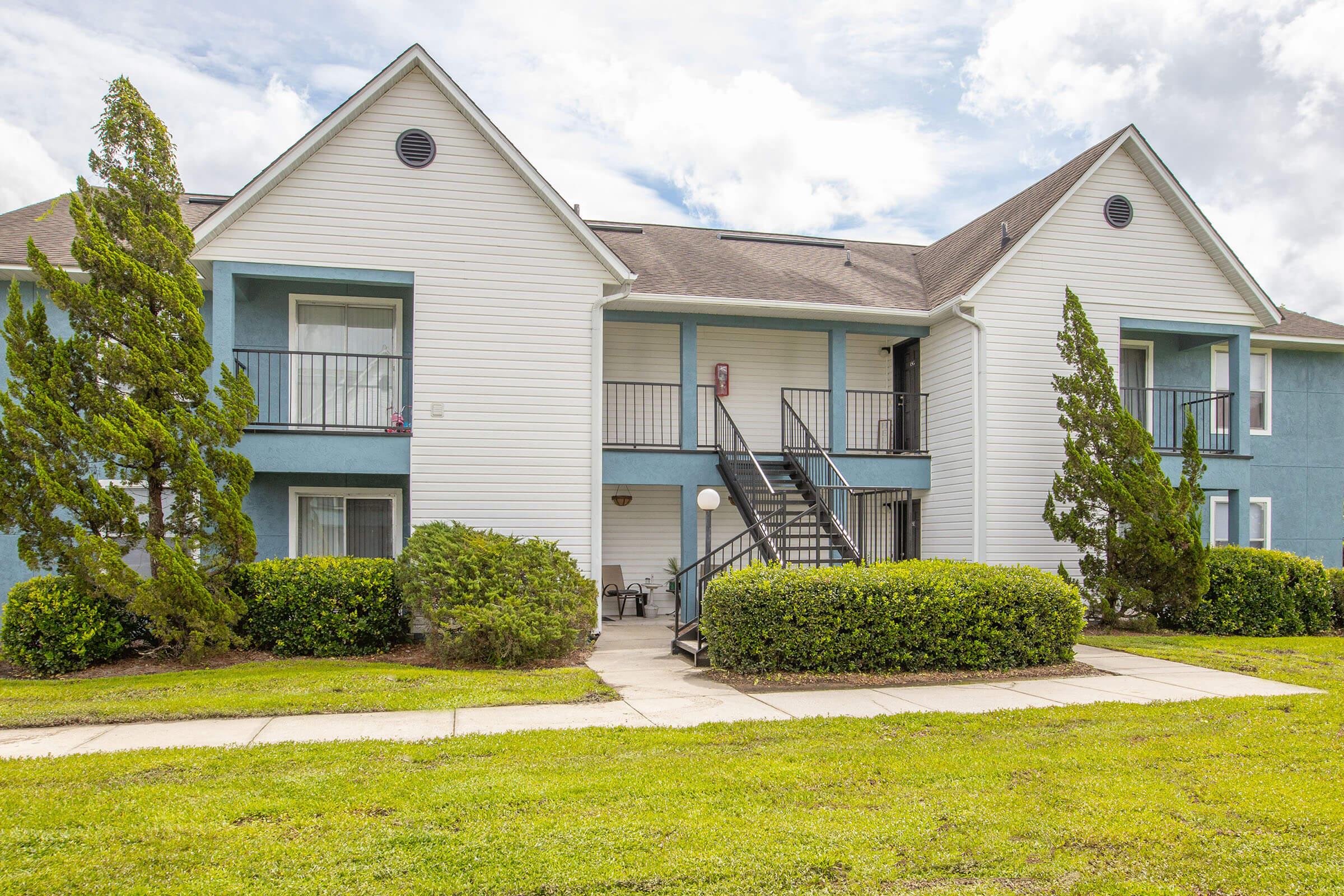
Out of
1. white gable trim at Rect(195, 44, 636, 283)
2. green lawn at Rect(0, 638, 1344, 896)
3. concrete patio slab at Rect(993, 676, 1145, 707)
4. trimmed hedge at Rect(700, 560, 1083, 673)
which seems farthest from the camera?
white gable trim at Rect(195, 44, 636, 283)

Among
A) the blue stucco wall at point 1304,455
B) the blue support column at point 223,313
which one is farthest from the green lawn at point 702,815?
the blue stucco wall at point 1304,455

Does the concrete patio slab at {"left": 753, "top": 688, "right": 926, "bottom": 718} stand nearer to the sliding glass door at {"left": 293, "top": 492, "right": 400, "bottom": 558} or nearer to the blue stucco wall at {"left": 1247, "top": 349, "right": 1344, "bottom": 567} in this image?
the sliding glass door at {"left": 293, "top": 492, "right": 400, "bottom": 558}

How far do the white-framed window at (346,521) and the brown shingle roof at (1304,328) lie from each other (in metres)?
14.7

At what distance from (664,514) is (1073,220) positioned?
26.6ft

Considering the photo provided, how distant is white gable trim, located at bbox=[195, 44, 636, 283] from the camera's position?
37.3 feet

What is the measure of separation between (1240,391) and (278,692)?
1471 cm

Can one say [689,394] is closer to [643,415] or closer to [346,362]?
[643,415]

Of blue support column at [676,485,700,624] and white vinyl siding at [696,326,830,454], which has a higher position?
white vinyl siding at [696,326,830,454]

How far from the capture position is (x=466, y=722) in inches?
269

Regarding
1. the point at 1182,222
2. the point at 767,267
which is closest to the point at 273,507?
the point at 767,267

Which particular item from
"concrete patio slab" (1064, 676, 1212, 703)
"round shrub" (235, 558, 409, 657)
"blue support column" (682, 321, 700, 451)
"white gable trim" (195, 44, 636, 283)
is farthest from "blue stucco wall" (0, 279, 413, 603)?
"concrete patio slab" (1064, 676, 1212, 703)

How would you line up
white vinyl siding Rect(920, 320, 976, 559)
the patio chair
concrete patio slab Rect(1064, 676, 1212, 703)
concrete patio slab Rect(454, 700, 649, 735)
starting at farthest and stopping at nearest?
the patio chair < white vinyl siding Rect(920, 320, 976, 559) < concrete patio slab Rect(1064, 676, 1212, 703) < concrete patio slab Rect(454, 700, 649, 735)

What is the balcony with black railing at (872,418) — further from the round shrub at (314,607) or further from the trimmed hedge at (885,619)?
the round shrub at (314,607)

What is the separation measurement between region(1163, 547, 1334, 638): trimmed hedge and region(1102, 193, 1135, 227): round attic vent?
5.27m
